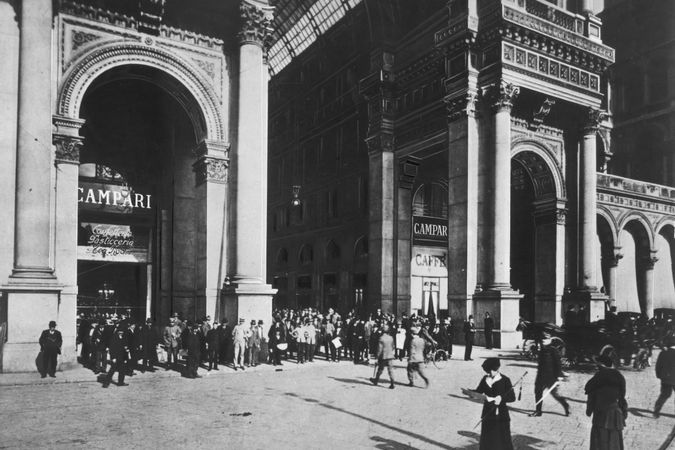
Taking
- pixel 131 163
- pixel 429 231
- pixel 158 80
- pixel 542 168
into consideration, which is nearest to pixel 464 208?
pixel 542 168

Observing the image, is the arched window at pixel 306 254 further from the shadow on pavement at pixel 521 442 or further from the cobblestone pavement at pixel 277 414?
the shadow on pavement at pixel 521 442

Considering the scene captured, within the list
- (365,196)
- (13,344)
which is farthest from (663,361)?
(365,196)

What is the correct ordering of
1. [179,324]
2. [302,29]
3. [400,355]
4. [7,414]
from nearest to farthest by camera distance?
[7,414] < [179,324] < [400,355] < [302,29]

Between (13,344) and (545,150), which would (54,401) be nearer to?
(13,344)

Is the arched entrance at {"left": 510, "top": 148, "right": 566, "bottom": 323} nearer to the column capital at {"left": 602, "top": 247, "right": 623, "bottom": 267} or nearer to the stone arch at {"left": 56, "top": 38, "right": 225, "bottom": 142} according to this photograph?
the column capital at {"left": 602, "top": 247, "right": 623, "bottom": 267}

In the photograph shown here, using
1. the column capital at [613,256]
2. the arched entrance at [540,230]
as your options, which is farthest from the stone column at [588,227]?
the column capital at [613,256]

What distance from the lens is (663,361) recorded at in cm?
1077

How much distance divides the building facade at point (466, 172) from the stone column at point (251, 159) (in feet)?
29.8

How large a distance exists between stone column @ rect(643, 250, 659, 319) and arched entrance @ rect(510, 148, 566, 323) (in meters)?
10.9

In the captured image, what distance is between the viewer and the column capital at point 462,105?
943 inches

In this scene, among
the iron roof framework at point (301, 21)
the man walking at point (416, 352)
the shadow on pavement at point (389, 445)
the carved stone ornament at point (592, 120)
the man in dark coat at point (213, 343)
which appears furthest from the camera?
the iron roof framework at point (301, 21)

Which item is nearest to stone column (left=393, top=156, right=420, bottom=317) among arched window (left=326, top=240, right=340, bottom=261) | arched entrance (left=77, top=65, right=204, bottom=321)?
arched window (left=326, top=240, right=340, bottom=261)

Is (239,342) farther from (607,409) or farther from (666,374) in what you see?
(607,409)

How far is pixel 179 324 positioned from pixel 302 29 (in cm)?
2648
